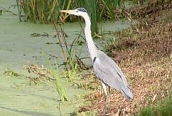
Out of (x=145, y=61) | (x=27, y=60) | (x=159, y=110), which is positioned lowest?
(x=27, y=60)

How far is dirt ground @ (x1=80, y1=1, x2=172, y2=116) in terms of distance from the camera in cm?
438

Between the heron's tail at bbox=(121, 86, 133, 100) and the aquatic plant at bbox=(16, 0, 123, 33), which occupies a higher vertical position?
the heron's tail at bbox=(121, 86, 133, 100)

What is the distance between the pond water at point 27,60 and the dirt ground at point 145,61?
0.28 metres

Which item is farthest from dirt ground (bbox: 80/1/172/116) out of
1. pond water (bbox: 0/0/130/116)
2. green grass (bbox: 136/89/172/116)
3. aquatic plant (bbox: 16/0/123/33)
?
aquatic plant (bbox: 16/0/123/33)

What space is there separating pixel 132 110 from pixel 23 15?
4.20 metres

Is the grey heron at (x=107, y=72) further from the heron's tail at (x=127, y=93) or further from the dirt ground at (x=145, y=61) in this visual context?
the dirt ground at (x=145, y=61)

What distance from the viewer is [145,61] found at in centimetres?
556

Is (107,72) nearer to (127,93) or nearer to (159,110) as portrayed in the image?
(127,93)

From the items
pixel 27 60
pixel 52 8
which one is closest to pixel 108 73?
pixel 27 60

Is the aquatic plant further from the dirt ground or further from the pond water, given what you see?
the dirt ground

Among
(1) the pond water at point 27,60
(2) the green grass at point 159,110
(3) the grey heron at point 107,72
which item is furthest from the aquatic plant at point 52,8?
(2) the green grass at point 159,110

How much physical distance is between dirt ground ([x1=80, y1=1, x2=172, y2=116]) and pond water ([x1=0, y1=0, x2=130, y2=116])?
0.93 feet

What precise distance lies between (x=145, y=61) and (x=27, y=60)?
1153 mm

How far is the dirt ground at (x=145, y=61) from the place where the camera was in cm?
438
